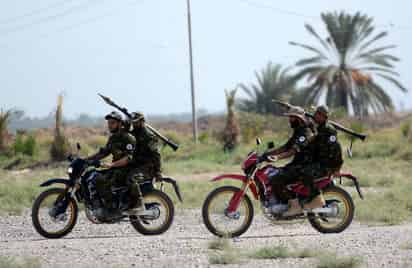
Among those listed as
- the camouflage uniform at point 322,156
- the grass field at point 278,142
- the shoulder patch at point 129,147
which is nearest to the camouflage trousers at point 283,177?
the camouflage uniform at point 322,156

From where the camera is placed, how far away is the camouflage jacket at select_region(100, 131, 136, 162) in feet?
39.3

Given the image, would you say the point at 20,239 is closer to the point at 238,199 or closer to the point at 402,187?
the point at 238,199

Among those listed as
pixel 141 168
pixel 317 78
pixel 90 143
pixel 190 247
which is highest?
pixel 317 78

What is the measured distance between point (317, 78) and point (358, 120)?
290 cm

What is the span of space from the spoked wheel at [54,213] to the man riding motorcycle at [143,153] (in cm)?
88

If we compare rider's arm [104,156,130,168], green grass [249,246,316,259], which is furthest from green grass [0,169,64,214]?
green grass [249,246,316,259]

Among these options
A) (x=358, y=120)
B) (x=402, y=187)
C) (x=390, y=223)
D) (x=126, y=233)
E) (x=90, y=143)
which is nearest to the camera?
(x=126, y=233)

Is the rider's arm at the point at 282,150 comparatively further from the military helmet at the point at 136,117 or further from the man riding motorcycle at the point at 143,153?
the military helmet at the point at 136,117

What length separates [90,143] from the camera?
39.6 metres

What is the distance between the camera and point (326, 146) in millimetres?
11789

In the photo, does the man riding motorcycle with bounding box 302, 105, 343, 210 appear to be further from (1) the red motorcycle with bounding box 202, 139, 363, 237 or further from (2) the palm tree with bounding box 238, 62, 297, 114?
(2) the palm tree with bounding box 238, 62, 297, 114

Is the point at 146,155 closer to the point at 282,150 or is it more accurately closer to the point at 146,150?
the point at 146,150

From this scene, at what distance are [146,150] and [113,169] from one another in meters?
0.51

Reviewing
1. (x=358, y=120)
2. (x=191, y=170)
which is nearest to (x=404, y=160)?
(x=191, y=170)
